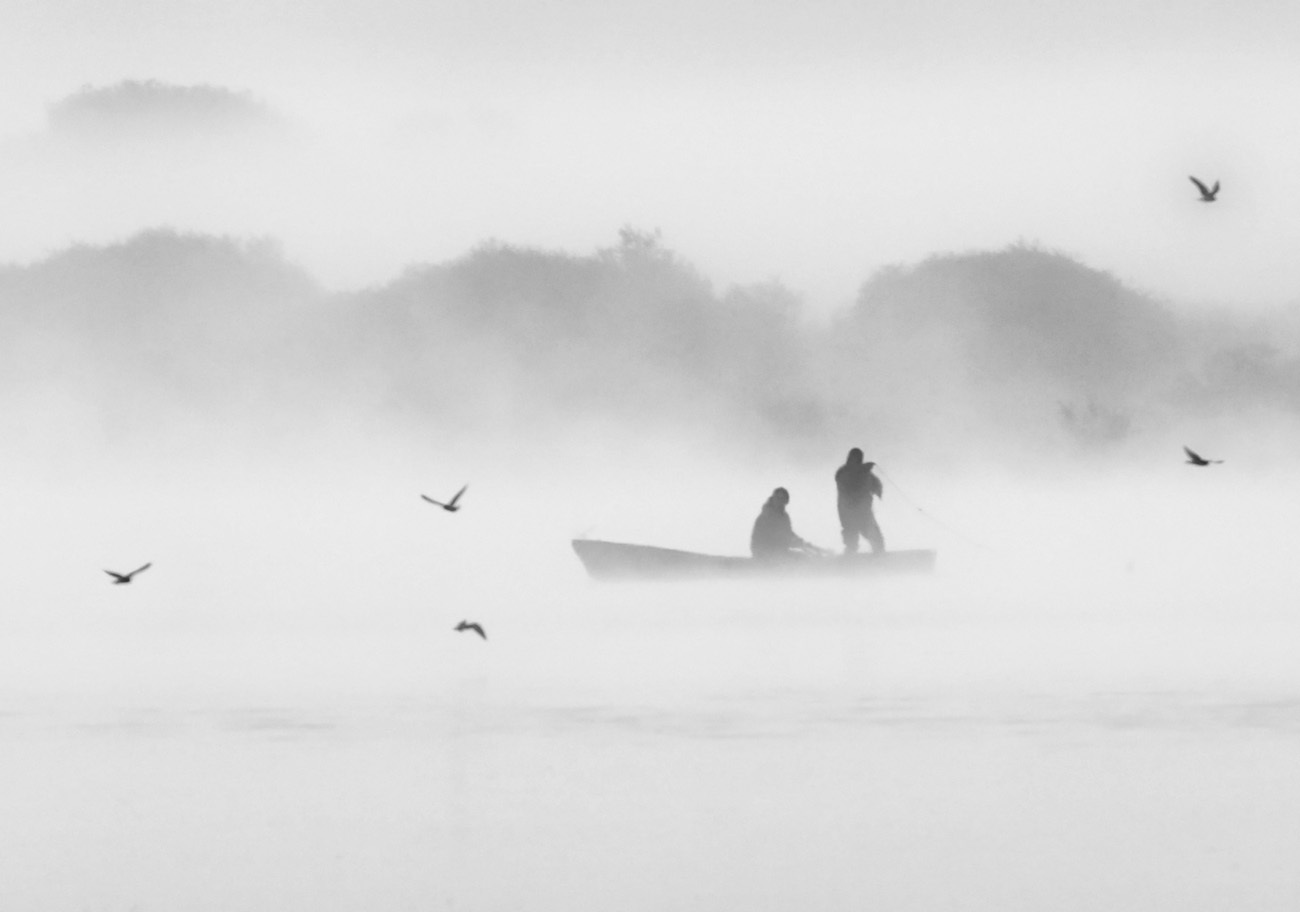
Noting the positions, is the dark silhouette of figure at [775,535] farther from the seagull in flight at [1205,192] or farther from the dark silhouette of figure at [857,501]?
the seagull in flight at [1205,192]

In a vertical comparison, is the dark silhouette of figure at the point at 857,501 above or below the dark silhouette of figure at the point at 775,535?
above

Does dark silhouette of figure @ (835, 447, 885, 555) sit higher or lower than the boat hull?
higher

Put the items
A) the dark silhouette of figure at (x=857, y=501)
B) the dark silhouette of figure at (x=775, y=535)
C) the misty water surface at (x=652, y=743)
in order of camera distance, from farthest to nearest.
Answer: the dark silhouette of figure at (x=857, y=501), the dark silhouette of figure at (x=775, y=535), the misty water surface at (x=652, y=743)

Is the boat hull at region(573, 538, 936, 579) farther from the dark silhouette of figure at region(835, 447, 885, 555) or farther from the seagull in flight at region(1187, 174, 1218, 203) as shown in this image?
the seagull in flight at region(1187, 174, 1218, 203)

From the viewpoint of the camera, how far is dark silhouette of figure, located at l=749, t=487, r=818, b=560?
124 ft

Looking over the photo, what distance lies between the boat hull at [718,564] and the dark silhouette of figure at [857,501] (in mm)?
752

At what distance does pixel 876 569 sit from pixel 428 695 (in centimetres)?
1764

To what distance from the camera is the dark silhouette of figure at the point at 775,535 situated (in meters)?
37.9

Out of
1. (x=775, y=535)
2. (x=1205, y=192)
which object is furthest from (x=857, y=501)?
(x=1205, y=192)

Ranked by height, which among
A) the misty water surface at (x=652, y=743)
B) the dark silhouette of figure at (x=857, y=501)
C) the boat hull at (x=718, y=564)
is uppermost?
the dark silhouette of figure at (x=857, y=501)

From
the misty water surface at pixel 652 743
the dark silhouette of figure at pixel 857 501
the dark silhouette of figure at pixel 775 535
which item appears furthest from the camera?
the dark silhouette of figure at pixel 857 501

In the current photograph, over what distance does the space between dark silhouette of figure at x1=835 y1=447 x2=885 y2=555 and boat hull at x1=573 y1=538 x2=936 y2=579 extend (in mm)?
752

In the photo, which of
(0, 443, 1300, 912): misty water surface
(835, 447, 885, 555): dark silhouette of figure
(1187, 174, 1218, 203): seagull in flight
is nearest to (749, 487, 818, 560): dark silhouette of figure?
(0, 443, 1300, 912): misty water surface

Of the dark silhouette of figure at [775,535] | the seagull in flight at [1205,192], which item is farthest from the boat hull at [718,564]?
the seagull in flight at [1205,192]
